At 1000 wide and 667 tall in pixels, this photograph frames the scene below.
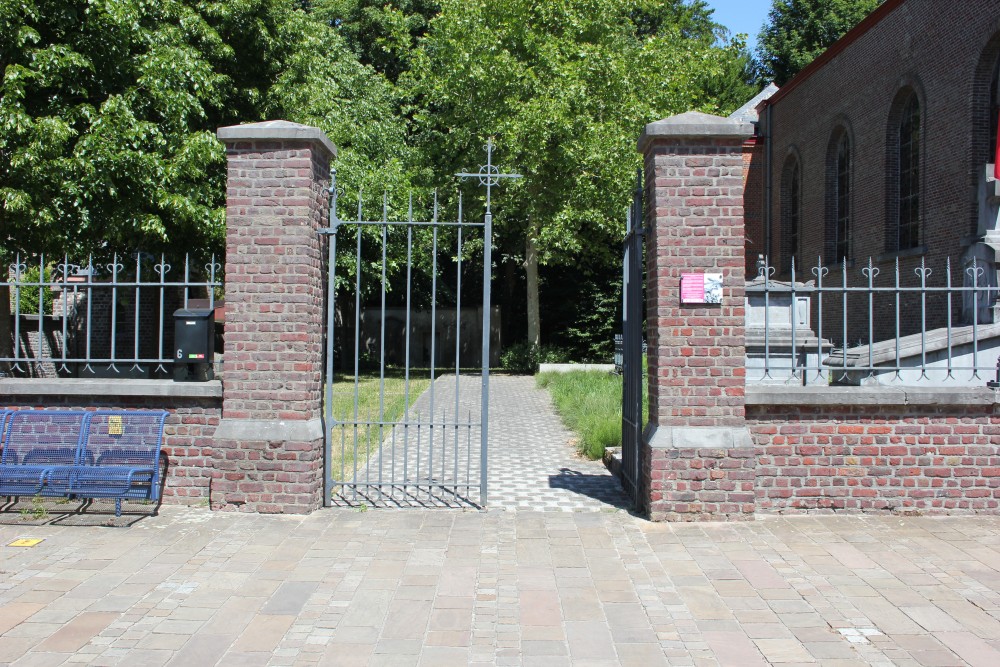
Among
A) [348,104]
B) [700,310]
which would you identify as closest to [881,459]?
[700,310]

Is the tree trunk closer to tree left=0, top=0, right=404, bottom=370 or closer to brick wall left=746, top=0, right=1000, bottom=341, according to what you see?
brick wall left=746, top=0, right=1000, bottom=341

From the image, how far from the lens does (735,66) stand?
32.2m

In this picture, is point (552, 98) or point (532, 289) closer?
point (552, 98)

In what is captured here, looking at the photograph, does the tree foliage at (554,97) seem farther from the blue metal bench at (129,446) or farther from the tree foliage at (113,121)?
the blue metal bench at (129,446)

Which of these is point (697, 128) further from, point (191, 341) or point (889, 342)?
point (889, 342)

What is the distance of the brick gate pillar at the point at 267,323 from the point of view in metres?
6.53

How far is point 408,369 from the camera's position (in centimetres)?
652

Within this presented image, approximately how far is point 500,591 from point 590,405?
27.6 feet

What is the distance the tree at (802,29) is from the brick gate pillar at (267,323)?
1251 inches

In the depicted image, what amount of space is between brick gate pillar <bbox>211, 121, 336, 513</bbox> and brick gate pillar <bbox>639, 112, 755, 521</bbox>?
2877 millimetres

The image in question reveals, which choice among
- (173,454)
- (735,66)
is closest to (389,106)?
(735,66)

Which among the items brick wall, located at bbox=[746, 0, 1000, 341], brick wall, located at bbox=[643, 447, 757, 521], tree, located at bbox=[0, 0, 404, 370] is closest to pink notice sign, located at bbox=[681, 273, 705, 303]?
brick wall, located at bbox=[643, 447, 757, 521]

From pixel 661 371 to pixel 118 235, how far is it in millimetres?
9590

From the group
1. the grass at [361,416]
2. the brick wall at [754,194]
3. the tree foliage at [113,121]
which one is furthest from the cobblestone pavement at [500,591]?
the brick wall at [754,194]
